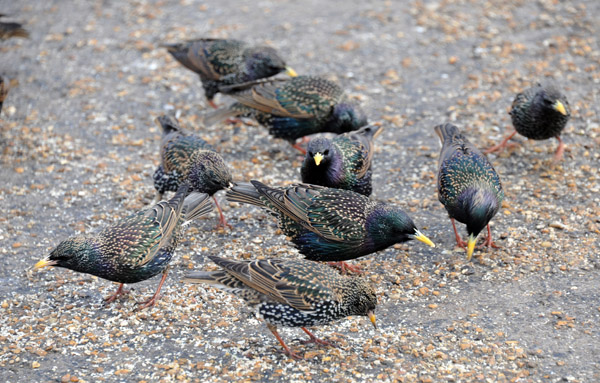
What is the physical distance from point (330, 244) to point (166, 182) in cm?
168

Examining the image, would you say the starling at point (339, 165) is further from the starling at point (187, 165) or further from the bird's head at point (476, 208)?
the bird's head at point (476, 208)

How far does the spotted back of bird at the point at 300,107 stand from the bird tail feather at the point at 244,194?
1.40 metres

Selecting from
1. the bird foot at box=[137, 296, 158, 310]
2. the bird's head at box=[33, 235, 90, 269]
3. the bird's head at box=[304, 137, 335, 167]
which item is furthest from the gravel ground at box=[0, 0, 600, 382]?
the bird's head at box=[304, 137, 335, 167]

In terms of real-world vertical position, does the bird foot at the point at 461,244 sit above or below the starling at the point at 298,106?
below

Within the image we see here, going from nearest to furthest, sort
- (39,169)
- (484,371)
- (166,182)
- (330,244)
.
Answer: (484,371) < (330,244) < (166,182) < (39,169)

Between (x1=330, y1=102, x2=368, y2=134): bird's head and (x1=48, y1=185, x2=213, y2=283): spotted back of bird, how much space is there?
1991 millimetres

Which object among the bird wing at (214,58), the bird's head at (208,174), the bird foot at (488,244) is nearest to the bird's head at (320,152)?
the bird's head at (208,174)

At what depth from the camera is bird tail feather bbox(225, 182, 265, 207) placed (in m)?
5.21

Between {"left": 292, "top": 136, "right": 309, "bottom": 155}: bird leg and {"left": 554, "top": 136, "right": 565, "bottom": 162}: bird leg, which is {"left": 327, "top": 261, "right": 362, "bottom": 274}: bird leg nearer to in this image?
{"left": 292, "top": 136, "right": 309, "bottom": 155}: bird leg

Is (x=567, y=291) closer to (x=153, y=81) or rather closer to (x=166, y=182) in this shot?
(x=166, y=182)

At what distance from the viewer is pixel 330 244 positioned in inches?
190

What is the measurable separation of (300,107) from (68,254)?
2.70 meters

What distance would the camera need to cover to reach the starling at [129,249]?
15.1 feet

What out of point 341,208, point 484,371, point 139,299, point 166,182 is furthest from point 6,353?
point 484,371
